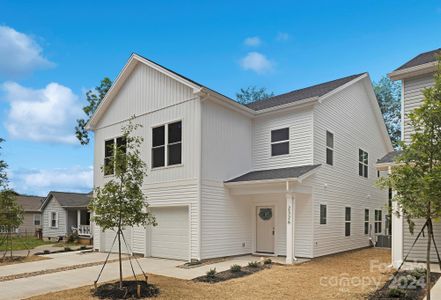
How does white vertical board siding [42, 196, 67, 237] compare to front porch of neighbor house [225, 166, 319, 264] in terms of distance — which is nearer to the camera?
front porch of neighbor house [225, 166, 319, 264]

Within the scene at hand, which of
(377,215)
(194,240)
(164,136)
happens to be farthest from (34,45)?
(377,215)

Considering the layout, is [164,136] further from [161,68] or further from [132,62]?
[132,62]

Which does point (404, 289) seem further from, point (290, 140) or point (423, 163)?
point (290, 140)

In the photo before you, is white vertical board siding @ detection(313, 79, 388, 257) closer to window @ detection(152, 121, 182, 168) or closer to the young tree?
window @ detection(152, 121, 182, 168)

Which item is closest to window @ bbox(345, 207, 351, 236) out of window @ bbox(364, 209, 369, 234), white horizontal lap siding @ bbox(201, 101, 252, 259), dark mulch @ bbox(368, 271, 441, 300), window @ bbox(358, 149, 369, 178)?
window @ bbox(364, 209, 369, 234)

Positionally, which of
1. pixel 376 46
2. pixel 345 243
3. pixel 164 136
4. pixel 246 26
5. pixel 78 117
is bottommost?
pixel 345 243

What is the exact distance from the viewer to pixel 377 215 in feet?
67.2

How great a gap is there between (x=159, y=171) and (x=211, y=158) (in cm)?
248

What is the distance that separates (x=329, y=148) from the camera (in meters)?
15.9

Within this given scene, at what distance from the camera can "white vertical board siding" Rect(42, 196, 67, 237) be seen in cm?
3089

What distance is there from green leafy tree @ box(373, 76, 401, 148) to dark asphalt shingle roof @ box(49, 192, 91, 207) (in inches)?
986

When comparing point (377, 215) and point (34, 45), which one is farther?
point (377, 215)

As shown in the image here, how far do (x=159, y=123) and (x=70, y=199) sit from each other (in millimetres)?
20393

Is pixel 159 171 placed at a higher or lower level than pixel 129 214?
higher
